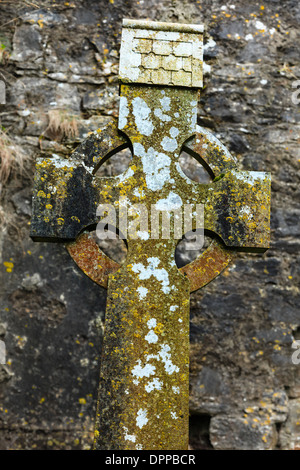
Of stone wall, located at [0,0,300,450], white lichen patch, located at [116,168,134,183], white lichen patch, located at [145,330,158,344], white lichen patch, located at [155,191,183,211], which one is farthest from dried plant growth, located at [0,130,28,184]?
white lichen patch, located at [145,330,158,344]

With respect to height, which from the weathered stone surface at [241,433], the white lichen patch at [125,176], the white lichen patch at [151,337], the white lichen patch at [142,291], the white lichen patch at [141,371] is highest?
the white lichen patch at [125,176]

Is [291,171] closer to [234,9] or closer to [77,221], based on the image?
[234,9]

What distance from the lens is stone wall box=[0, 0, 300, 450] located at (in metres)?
2.98

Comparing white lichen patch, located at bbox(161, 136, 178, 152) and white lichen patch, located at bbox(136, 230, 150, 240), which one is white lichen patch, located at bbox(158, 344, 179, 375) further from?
white lichen patch, located at bbox(161, 136, 178, 152)

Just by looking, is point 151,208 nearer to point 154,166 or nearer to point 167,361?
point 154,166

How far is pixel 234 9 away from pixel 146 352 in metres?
2.87

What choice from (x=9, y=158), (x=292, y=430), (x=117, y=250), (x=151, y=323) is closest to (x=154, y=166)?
(x=151, y=323)

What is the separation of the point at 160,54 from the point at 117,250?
1.49 meters

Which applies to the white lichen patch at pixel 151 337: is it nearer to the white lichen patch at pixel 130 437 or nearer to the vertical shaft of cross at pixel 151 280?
the vertical shaft of cross at pixel 151 280

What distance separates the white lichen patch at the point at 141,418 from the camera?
1.74 metres

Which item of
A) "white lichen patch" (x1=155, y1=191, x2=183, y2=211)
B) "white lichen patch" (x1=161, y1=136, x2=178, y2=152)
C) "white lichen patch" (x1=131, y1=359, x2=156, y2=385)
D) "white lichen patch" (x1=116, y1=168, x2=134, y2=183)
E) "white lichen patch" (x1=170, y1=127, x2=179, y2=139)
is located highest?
"white lichen patch" (x1=170, y1=127, x2=179, y2=139)

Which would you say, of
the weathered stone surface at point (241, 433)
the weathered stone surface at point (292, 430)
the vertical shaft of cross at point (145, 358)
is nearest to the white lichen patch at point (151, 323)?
the vertical shaft of cross at point (145, 358)

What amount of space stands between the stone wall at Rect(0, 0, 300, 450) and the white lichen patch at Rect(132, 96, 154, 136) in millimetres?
1333

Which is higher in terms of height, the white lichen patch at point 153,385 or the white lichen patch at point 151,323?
the white lichen patch at point 151,323
